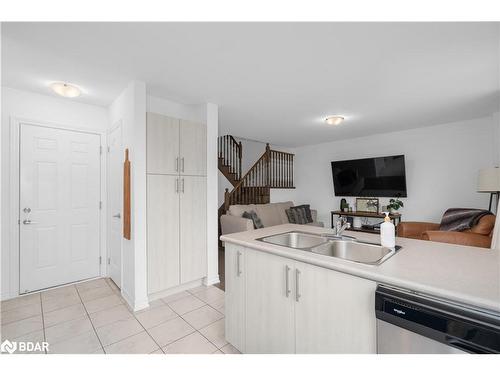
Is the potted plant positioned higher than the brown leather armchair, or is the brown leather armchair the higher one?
the potted plant

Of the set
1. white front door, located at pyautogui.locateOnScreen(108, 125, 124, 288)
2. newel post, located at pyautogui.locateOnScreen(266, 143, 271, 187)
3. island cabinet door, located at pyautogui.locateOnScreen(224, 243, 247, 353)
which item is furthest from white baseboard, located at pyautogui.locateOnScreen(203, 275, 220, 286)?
newel post, located at pyautogui.locateOnScreen(266, 143, 271, 187)

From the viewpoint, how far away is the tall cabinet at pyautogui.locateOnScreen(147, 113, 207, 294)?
8.29ft

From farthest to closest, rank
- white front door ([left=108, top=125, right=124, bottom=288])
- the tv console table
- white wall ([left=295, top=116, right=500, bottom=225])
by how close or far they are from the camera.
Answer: the tv console table → white wall ([left=295, top=116, right=500, bottom=225]) → white front door ([left=108, top=125, right=124, bottom=288])

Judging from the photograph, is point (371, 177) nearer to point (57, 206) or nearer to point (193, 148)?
point (193, 148)

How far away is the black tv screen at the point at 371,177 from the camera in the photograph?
181 inches

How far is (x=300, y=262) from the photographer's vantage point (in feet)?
4.28

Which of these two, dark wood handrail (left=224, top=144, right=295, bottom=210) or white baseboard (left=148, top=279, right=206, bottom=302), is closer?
white baseboard (left=148, top=279, right=206, bottom=302)

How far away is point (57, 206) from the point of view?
2844 millimetres

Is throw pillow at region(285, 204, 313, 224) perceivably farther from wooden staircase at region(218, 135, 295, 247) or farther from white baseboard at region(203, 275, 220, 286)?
white baseboard at region(203, 275, 220, 286)

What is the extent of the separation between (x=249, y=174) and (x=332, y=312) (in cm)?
431

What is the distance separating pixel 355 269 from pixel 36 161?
351 centimetres

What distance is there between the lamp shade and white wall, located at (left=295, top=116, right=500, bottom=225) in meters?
0.94
